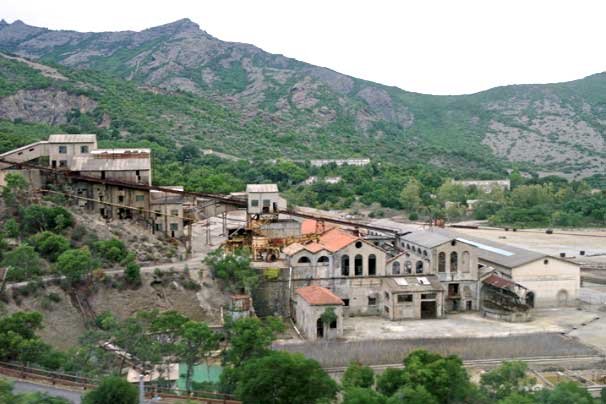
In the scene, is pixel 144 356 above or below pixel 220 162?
below

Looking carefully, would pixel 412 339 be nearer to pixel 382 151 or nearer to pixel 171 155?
pixel 171 155

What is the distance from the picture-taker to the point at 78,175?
186 ft

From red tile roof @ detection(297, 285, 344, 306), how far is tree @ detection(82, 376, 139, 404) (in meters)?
19.4

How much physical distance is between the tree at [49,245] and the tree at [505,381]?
94.5 ft

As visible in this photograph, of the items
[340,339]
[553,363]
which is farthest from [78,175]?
[553,363]

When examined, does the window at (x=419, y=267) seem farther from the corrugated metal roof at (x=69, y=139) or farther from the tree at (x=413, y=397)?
the corrugated metal roof at (x=69, y=139)

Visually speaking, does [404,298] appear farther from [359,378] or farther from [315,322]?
[359,378]

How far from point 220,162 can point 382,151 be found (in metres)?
68.0

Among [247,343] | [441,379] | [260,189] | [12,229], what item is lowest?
[441,379]

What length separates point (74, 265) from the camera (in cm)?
4272

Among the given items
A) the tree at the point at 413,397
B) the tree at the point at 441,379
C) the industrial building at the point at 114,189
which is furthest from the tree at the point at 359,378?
the industrial building at the point at 114,189

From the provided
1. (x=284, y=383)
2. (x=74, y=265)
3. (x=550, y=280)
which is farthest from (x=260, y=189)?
(x=284, y=383)

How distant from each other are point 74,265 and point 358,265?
20.3 metres

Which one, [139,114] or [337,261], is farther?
[139,114]
